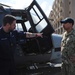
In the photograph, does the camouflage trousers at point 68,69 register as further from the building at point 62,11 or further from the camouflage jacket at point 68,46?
the building at point 62,11

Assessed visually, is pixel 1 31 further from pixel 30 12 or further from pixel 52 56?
pixel 52 56

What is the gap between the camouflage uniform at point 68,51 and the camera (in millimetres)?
5746

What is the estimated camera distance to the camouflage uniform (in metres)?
5.75

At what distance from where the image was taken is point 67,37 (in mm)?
5832

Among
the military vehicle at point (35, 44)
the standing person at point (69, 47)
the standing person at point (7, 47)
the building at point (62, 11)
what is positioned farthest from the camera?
the building at point (62, 11)

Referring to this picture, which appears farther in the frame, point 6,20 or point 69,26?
point 69,26

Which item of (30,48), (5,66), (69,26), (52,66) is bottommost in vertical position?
(52,66)

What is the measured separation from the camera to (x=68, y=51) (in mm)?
5754

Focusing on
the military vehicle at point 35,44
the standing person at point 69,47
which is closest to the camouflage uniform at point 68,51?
the standing person at point 69,47

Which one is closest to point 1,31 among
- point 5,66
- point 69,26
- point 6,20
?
point 6,20

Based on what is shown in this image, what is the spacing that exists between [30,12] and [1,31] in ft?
12.4

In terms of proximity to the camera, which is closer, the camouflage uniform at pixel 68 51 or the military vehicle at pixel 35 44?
the camouflage uniform at pixel 68 51

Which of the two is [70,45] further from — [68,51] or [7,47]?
[7,47]

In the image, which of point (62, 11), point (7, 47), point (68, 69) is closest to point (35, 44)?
point (68, 69)
